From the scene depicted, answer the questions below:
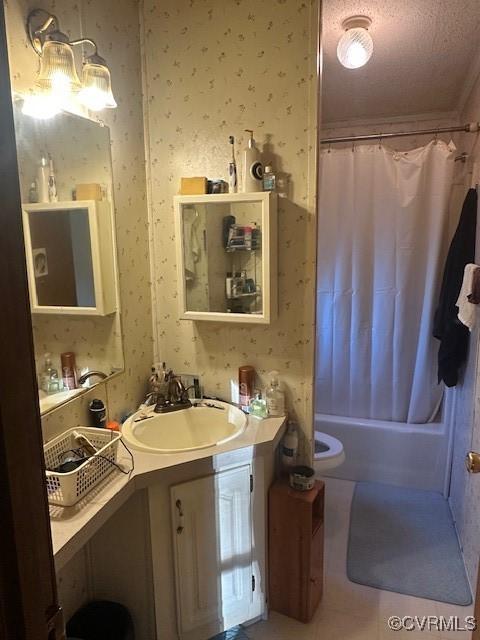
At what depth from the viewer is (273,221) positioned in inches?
69.7

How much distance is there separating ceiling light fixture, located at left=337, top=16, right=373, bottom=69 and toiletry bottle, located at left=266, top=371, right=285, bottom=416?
4.69 ft

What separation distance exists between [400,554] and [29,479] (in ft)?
7.34

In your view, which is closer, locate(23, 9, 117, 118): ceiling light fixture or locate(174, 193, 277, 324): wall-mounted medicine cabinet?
locate(23, 9, 117, 118): ceiling light fixture

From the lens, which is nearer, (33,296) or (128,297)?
(33,296)

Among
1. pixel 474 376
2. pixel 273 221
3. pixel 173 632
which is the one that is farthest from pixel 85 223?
pixel 474 376

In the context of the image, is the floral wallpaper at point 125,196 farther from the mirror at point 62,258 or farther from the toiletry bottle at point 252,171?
the toiletry bottle at point 252,171

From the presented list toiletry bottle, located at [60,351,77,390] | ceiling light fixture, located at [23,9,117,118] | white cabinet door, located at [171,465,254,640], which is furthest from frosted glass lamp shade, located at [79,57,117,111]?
white cabinet door, located at [171,465,254,640]

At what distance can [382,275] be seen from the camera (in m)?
2.87

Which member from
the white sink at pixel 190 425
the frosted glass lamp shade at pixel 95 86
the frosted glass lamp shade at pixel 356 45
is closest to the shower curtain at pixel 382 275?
the frosted glass lamp shade at pixel 356 45

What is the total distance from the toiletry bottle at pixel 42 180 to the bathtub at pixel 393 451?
224 cm

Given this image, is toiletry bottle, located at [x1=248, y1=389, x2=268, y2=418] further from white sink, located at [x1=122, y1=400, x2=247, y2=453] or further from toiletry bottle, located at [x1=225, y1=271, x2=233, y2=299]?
toiletry bottle, located at [x1=225, y1=271, x2=233, y2=299]

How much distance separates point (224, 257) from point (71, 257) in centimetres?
59

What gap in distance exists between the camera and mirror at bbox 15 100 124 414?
56.2 inches

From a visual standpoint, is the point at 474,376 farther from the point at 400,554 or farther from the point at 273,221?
the point at 273,221
